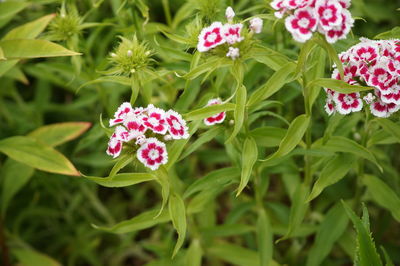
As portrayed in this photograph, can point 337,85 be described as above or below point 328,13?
below

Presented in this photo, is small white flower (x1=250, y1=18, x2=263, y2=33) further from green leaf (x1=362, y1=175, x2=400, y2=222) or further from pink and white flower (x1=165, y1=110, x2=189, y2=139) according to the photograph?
green leaf (x1=362, y1=175, x2=400, y2=222)

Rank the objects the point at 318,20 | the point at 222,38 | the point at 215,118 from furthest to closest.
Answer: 1. the point at 215,118
2. the point at 222,38
3. the point at 318,20

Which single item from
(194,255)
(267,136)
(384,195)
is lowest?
(194,255)

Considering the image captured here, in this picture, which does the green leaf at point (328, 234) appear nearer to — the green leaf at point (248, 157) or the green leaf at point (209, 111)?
the green leaf at point (248, 157)

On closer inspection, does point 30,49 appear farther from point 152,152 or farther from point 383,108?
point 383,108

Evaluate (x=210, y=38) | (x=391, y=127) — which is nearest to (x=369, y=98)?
(x=391, y=127)

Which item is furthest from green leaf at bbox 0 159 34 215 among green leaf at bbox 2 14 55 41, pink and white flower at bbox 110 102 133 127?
pink and white flower at bbox 110 102 133 127
